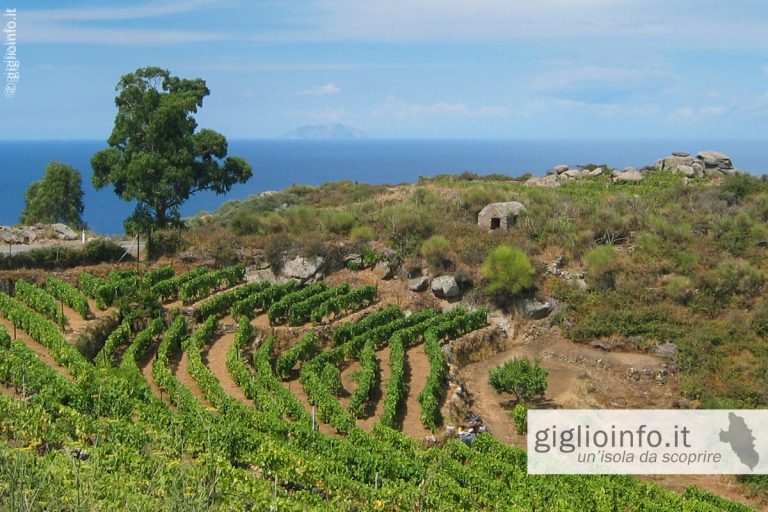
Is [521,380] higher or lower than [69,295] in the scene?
lower

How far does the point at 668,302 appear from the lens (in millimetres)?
31688

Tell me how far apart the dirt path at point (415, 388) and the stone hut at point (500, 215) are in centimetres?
1400

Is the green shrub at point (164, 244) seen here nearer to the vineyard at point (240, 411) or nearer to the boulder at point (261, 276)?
the vineyard at point (240, 411)

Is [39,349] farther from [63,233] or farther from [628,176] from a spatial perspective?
[628,176]

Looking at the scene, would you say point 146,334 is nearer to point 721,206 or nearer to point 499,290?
point 499,290

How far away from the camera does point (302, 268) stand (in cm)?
3472

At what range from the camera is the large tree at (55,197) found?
56531 millimetres

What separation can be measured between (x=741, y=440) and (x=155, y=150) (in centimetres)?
2765

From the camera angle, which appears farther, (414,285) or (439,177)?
(439,177)

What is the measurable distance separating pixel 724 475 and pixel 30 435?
716 inches

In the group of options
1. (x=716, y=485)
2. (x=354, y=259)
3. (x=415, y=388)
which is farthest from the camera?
(x=354, y=259)

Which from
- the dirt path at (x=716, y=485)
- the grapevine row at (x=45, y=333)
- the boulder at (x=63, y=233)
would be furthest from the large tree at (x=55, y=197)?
the dirt path at (x=716, y=485)

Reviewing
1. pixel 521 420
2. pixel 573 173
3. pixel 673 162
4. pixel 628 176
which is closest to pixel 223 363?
pixel 521 420

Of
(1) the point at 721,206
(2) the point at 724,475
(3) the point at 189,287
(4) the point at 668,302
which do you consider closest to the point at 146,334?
(3) the point at 189,287
